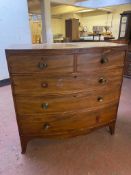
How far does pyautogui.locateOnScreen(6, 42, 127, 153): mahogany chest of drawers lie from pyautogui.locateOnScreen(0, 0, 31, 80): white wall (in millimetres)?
2149

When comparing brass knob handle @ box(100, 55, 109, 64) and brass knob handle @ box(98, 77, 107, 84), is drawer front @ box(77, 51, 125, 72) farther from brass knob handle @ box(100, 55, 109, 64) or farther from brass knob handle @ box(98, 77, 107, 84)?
brass knob handle @ box(98, 77, 107, 84)

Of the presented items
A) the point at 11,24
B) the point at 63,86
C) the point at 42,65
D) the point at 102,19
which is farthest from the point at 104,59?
the point at 102,19

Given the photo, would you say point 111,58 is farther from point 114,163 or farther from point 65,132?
point 114,163

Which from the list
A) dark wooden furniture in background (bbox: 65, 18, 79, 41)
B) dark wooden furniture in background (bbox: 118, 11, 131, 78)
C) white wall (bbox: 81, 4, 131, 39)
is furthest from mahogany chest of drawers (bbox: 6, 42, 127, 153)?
white wall (bbox: 81, 4, 131, 39)

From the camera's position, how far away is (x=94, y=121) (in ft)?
4.74

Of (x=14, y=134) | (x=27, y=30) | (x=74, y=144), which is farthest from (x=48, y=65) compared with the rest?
(x=27, y=30)

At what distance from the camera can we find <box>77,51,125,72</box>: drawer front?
1162mm

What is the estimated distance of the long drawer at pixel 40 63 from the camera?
1081 millimetres

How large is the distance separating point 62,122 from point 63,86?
35 centimetres

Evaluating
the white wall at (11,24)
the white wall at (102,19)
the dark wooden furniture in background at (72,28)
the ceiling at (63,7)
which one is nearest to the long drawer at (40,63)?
the white wall at (11,24)

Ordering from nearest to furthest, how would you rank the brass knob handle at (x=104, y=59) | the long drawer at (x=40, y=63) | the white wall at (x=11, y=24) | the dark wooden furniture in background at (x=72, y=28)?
the long drawer at (x=40, y=63)
the brass knob handle at (x=104, y=59)
the white wall at (x=11, y=24)
the dark wooden furniture in background at (x=72, y=28)

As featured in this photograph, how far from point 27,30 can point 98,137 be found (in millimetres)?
2774

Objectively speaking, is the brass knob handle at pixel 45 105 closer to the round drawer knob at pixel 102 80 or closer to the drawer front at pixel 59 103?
the drawer front at pixel 59 103

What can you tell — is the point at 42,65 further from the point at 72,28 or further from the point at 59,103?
the point at 72,28
